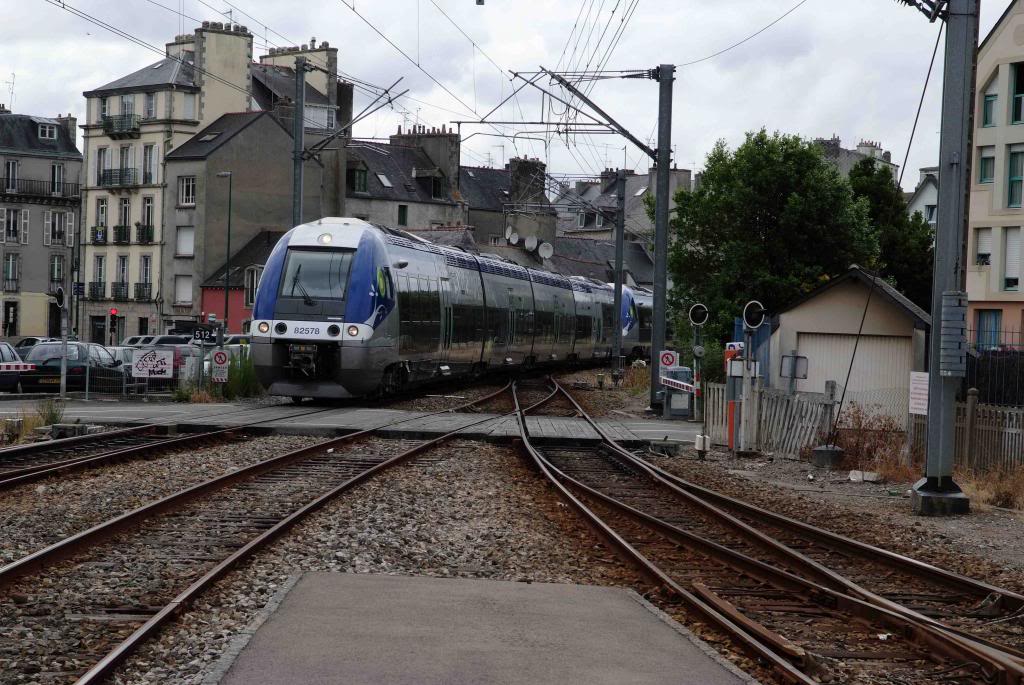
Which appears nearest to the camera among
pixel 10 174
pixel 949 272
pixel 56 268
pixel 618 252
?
pixel 949 272

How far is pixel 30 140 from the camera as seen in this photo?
3538 inches

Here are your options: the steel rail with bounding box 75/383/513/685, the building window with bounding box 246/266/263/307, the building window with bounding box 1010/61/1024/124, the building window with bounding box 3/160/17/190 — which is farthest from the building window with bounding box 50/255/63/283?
the steel rail with bounding box 75/383/513/685

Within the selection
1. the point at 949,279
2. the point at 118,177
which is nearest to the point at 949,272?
the point at 949,279

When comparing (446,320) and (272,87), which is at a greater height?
(272,87)

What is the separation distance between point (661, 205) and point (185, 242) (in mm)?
46008

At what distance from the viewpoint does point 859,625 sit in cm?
928

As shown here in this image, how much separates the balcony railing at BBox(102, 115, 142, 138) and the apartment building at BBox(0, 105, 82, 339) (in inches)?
547

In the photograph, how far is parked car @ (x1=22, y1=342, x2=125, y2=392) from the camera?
32.9 m

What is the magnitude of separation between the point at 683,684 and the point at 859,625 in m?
2.68

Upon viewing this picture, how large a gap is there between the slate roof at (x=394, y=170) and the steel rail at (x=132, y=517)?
60.1 m

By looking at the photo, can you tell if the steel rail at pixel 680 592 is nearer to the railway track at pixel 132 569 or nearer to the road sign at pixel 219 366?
the railway track at pixel 132 569

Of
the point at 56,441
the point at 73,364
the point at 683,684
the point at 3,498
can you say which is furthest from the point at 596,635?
the point at 73,364

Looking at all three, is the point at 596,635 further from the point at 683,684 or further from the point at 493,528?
the point at 493,528

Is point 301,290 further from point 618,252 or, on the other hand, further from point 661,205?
point 618,252
